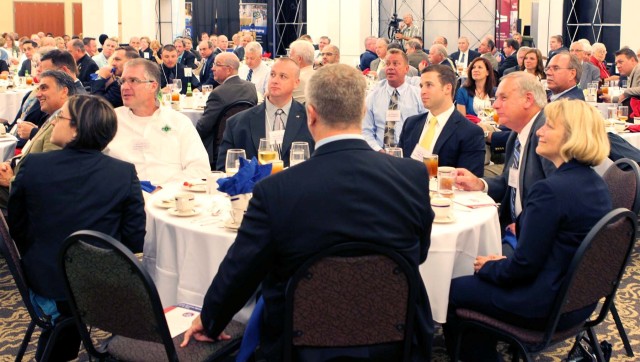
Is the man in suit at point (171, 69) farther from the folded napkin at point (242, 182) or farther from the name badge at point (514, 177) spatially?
the folded napkin at point (242, 182)

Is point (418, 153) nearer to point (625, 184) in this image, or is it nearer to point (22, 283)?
point (625, 184)

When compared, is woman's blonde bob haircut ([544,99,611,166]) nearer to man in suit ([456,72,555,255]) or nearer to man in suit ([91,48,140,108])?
man in suit ([456,72,555,255])

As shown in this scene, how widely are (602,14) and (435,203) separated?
624 inches

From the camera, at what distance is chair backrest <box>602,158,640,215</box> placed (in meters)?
3.41

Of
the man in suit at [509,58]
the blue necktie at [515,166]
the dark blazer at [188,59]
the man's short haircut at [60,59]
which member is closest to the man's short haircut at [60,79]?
the man's short haircut at [60,59]

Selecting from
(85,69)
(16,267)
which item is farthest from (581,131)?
(85,69)

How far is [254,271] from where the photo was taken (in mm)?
2207

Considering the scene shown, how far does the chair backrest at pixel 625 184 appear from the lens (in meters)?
3.41

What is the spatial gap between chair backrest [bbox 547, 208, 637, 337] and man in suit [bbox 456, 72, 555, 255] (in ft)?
3.12

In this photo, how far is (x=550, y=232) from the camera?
2.79 m

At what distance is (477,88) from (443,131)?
3.15m

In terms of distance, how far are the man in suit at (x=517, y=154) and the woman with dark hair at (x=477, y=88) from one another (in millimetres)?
3285

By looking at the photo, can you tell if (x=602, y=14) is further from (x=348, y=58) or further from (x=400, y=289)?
(x=400, y=289)

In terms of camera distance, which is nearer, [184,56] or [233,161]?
[233,161]
